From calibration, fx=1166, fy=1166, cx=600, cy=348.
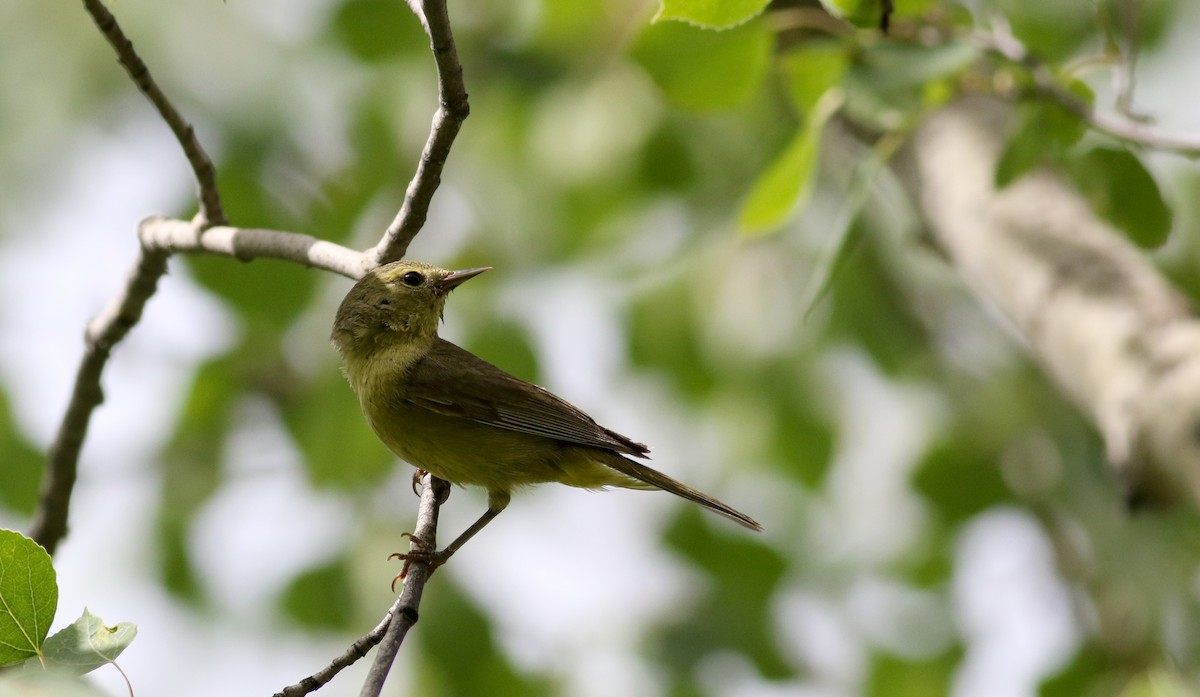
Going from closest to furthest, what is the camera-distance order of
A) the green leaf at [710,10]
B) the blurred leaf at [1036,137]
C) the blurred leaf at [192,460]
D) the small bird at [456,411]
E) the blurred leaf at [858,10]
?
the green leaf at [710,10] < the blurred leaf at [858,10] < the blurred leaf at [1036,137] < the small bird at [456,411] < the blurred leaf at [192,460]

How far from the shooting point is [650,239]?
6.91m

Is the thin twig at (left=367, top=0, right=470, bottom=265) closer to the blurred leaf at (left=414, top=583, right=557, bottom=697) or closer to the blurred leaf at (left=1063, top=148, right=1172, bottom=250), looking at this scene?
the blurred leaf at (left=1063, top=148, right=1172, bottom=250)

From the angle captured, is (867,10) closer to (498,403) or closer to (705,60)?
(705,60)

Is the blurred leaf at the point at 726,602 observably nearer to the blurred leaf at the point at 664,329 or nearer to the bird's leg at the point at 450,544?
the blurred leaf at the point at 664,329

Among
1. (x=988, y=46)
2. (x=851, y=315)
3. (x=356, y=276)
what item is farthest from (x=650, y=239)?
(x=356, y=276)

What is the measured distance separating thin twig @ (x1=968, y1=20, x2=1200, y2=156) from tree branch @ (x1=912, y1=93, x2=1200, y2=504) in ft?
1.07

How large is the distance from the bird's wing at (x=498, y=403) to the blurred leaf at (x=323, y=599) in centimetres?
186

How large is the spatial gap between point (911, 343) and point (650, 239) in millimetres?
1733

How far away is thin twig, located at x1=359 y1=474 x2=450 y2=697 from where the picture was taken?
2.48m

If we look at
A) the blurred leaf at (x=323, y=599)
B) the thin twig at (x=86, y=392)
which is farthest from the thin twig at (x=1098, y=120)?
the blurred leaf at (x=323, y=599)

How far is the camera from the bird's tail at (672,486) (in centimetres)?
429

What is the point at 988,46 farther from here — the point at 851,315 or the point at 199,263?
the point at 199,263

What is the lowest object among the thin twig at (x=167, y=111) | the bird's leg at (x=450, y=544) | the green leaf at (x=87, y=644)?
the green leaf at (x=87, y=644)

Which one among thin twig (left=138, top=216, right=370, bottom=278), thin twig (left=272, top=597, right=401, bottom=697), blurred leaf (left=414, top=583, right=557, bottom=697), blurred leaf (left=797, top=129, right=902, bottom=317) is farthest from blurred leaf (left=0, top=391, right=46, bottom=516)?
blurred leaf (left=797, top=129, right=902, bottom=317)
